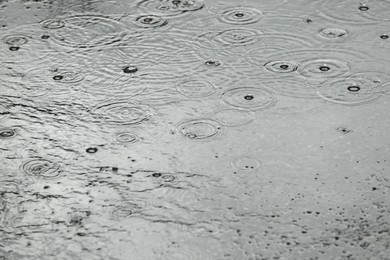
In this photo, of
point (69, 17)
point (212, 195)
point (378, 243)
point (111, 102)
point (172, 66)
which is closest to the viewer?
point (378, 243)

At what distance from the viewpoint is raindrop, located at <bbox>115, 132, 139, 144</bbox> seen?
1.93 meters

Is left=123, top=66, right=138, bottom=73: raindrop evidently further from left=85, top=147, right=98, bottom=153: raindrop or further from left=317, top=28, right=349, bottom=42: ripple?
left=317, top=28, right=349, bottom=42: ripple

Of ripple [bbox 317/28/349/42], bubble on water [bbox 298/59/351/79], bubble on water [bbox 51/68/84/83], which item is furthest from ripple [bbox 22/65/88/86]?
ripple [bbox 317/28/349/42]

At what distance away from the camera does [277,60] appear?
2.23 metres

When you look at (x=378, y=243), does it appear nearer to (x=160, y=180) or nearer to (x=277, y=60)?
(x=160, y=180)

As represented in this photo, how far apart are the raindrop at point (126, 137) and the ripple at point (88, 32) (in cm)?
50

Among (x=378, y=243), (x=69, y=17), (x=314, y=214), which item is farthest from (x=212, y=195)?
(x=69, y=17)

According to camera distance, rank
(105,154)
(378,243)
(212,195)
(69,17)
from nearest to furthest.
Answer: (378,243) → (212,195) → (105,154) → (69,17)

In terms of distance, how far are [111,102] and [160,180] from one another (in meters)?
0.38

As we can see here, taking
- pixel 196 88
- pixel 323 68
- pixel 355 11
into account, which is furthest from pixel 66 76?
pixel 355 11

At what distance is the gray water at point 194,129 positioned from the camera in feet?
5.39

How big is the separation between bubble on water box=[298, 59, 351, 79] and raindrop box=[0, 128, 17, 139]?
844 mm

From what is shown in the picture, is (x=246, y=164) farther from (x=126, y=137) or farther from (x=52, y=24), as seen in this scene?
(x=52, y=24)

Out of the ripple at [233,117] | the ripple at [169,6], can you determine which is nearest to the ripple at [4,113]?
the ripple at [233,117]
